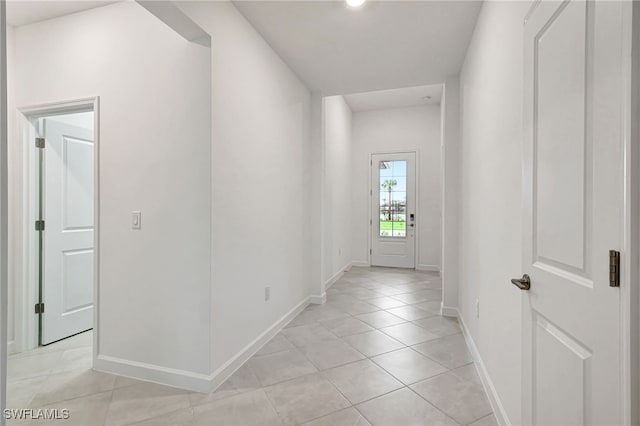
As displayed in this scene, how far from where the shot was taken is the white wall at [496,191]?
1.54 m

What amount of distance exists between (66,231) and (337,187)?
3683 mm

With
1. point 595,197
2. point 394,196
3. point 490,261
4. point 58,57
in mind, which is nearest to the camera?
point 595,197

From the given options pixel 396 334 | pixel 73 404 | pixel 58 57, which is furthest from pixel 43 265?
pixel 396 334

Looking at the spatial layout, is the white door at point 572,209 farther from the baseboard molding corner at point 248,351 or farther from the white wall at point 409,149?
the white wall at point 409,149

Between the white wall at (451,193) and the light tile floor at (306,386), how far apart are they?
0.45m

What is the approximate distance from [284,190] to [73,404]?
229cm

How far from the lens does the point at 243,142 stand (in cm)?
251

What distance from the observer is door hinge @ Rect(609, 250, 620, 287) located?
0.74 meters

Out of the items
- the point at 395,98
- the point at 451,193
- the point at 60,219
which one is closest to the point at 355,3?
the point at 451,193

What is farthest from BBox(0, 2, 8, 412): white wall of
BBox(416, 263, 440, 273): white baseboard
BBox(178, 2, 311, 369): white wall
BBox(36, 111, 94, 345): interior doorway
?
BBox(416, 263, 440, 273): white baseboard

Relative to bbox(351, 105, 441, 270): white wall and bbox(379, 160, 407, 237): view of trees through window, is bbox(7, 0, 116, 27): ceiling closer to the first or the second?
bbox(351, 105, 441, 270): white wall

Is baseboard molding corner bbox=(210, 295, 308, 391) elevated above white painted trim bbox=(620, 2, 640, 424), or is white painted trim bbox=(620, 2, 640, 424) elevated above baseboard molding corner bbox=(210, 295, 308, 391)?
white painted trim bbox=(620, 2, 640, 424)

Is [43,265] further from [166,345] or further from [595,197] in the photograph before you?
[595,197]

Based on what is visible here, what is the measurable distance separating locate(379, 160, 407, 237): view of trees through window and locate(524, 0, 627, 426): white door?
16.4ft
